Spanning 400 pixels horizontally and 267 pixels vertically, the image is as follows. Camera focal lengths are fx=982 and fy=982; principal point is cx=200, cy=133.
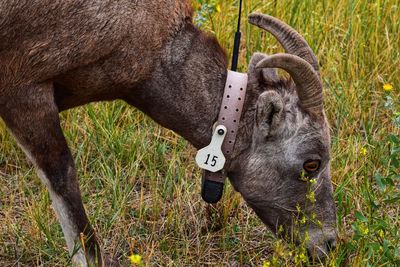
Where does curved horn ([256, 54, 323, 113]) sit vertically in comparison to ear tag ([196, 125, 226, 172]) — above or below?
above

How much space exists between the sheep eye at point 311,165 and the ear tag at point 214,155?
49 cm

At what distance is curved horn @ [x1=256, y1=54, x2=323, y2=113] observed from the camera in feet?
16.8

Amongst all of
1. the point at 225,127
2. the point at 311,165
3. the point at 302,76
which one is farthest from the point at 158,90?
the point at 311,165

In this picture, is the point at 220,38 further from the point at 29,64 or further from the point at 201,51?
the point at 29,64

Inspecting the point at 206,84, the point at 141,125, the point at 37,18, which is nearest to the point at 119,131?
the point at 141,125

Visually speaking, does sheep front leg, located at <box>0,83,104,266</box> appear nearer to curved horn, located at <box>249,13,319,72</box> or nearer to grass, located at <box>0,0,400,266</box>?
grass, located at <box>0,0,400,266</box>

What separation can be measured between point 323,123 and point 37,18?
66.7 inches

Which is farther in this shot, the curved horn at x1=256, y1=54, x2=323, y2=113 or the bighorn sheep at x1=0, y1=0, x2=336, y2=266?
A: the curved horn at x1=256, y1=54, x2=323, y2=113

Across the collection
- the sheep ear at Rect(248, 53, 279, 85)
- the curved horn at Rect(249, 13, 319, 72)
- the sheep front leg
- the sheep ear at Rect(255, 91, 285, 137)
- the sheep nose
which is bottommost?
the sheep nose

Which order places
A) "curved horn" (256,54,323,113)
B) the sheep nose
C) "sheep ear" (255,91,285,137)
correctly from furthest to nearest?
the sheep nose, "sheep ear" (255,91,285,137), "curved horn" (256,54,323,113)

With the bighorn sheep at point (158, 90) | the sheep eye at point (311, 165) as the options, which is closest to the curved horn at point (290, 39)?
the bighorn sheep at point (158, 90)

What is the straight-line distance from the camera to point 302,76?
522 cm

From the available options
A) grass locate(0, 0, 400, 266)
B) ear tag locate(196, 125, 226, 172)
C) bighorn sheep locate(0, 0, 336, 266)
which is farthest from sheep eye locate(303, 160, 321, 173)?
ear tag locate(196, 125, 226, 172)

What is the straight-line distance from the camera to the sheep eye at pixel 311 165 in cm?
552
